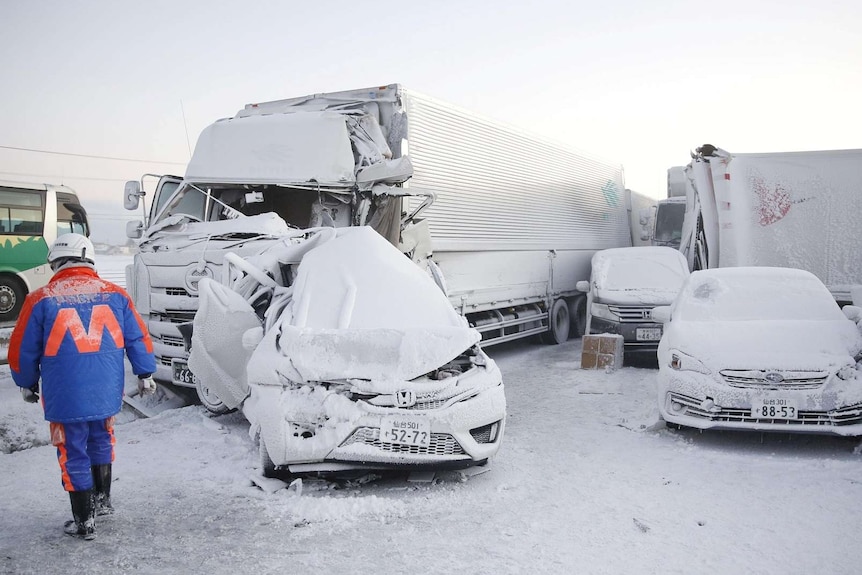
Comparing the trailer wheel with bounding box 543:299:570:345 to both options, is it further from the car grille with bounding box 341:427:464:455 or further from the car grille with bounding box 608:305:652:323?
the car grille with bounding box 341:427:464:455

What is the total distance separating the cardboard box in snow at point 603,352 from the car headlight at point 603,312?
0.71m

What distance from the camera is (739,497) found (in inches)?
194

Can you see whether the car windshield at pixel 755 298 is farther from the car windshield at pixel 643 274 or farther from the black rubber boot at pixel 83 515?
the black rubber boot at pixel 83 515

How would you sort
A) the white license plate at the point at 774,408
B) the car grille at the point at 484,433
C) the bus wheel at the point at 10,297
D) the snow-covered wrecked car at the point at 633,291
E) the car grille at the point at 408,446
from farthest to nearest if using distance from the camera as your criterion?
the bus wheel at the point at 10,297, the snow-covered wrecked car at the point at 633,291, the white license plate at the point at 774,408, the car grille at the point at 484,433, the car grille at the point at 408,446

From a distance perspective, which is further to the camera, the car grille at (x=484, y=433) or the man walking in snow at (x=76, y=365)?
the car grille at (x=484, y=433)

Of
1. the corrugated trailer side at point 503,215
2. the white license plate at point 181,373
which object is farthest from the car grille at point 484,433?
the corrugated trailer side at point 503,215

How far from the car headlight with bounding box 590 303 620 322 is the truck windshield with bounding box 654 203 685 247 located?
21.3ft

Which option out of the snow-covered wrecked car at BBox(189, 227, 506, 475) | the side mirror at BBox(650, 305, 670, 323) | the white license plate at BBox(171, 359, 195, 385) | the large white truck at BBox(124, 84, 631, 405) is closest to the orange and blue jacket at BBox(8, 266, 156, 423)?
the snow-covered wrecked car at BBox(189, 227, 506, 475)

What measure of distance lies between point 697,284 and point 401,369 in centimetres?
408

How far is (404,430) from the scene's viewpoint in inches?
191

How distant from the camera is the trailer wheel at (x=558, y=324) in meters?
13.9

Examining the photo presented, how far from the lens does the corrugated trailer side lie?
10.3m

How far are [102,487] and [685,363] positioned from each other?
4740 mm

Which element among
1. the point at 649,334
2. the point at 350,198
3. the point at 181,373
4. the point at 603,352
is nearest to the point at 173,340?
the point at 181,373
